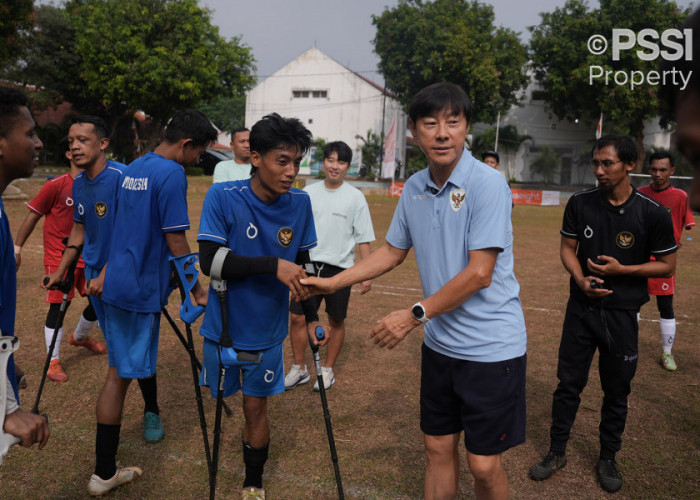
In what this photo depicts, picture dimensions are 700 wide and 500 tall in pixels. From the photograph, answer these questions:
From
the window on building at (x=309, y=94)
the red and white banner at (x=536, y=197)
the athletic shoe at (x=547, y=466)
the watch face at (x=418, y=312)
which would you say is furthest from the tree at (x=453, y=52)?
the watch face at (x=418, y=312)

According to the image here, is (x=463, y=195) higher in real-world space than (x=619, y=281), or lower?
higher

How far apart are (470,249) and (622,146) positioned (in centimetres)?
204

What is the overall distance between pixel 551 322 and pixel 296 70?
171 feet

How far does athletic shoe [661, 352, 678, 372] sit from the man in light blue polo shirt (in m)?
4.45

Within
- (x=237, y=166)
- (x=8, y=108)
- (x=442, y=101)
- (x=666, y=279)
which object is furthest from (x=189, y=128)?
(x=666, y=279)

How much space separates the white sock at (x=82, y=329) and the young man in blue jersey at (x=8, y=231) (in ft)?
13.7

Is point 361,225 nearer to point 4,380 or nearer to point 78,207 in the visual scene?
point 78,207

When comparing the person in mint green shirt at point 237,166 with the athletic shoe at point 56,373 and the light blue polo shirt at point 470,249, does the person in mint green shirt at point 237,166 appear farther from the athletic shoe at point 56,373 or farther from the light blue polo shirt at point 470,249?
the light blue polo shirt at point 470,249

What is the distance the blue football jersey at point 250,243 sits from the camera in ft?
11.1

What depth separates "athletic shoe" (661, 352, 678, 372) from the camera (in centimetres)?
654

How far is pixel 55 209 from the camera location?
610 centimetres

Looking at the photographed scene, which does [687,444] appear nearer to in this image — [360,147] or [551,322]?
[551,322]

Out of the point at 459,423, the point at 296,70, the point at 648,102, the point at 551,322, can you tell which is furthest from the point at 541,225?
the point at 296,70

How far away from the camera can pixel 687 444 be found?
4.70 meters
